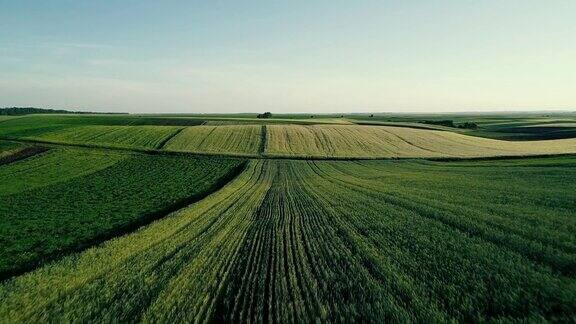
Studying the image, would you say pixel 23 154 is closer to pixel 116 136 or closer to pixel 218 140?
pixel 116 136

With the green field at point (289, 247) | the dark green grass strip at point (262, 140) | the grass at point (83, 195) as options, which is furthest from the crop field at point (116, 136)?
the green field at point (289, 247)

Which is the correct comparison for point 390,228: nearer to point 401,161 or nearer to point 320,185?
point 320,185

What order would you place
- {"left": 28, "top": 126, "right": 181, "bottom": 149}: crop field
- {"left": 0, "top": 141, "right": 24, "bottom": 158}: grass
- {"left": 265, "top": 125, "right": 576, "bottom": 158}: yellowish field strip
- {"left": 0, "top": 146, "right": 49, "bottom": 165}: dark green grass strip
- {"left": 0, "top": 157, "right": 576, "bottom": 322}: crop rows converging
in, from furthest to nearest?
{"left": 28, "top": 126, "right": 181, "bottom": 149}: crop field < {"left": 265, "top": 125, "right": 576, "bottom": 158}: yellowish field strip < {"left": 0, "top": 141, "right": 24, "bottom": 158}: grass < {"left": 0, "top": 146, "right": 49, "bottom": 165}: dark green grass strip < {"left": 0, "top": 157, "right": 576, "bottom": 322}: crop rows converging

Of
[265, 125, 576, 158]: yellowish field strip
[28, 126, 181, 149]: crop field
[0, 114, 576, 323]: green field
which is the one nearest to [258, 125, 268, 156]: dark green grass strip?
[265, 125, 576, 158]: yellowish field strip

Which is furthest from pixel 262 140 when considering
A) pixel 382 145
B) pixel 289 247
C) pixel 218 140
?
pixel 289 247

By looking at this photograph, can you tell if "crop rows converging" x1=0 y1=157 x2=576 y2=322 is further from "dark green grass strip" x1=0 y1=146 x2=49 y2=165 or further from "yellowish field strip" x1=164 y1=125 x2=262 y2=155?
"dark green grass strip" x1=0 y1=146 x2=49 y2=165
